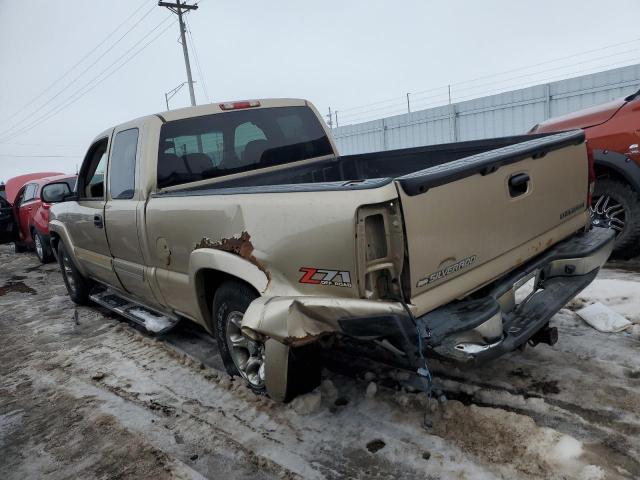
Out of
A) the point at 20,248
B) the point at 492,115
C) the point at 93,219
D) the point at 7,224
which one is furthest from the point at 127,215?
the point at 492,115

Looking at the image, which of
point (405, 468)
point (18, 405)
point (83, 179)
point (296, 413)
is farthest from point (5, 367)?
point (405, 468)

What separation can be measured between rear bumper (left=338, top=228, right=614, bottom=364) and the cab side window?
336 cm

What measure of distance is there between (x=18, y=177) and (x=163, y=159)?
15.6 metres

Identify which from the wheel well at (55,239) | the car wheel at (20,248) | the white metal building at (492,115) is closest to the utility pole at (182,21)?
the white metal building at (492,115)

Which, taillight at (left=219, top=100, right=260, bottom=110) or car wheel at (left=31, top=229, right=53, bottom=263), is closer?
taillight at (left=219, top=100, right=260, bottom=110)

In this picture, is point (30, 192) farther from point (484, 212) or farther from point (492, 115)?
point (492, 115)

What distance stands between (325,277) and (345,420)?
3.39ft

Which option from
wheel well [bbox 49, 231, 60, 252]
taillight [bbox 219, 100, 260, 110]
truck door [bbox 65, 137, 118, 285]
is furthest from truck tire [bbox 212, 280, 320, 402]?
wheel well [bbox 49, 231, 60, 252]

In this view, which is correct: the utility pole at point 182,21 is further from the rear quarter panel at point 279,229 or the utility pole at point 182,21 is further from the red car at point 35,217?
the rear quarter panel at point 279,229

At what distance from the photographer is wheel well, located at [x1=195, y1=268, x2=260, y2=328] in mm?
3301

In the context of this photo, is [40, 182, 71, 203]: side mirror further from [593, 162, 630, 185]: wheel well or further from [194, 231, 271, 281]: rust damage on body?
[593, 162, 630, 185]: wheel well

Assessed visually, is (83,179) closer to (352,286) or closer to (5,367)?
(5,367)

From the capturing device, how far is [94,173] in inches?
195

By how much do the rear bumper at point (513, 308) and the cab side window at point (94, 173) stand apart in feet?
11.7
